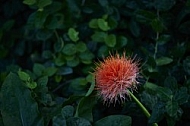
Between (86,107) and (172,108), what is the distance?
227 millimetres

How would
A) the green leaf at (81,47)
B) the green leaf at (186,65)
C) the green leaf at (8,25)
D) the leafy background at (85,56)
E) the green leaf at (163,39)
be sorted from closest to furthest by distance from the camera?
the leafy background at (85,56) < the green leaf at (186,65) < the green leaf at (163,39) < the green leaf at (81,47) < the green leaf at (8,25)

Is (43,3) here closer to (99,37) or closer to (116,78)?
(99,37)

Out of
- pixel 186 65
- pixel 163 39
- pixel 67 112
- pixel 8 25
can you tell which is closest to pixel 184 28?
pixel 163 39

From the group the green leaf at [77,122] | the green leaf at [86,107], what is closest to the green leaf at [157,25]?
the green leaf at [86,107]

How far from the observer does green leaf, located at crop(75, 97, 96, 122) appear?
1303 millimetres

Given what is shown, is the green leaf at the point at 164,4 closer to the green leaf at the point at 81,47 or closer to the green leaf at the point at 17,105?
the green leaf at the point at 81,47

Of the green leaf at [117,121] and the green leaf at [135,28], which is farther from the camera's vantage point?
the green leaf at [135,28]

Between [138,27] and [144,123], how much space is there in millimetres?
416

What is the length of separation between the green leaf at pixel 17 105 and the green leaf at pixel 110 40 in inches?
16.7

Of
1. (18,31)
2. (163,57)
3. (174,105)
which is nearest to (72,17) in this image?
(18,31)

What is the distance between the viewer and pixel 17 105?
1.32 m

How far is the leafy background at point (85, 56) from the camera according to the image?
1310 millimetres

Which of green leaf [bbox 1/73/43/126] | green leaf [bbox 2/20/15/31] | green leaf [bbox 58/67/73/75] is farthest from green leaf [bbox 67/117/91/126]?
green leaf [bbox 2/20/15/31]

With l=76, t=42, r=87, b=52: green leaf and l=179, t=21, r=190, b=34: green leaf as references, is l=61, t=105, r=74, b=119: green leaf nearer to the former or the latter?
l=76, t=42, r=87, b=52: green leaf
